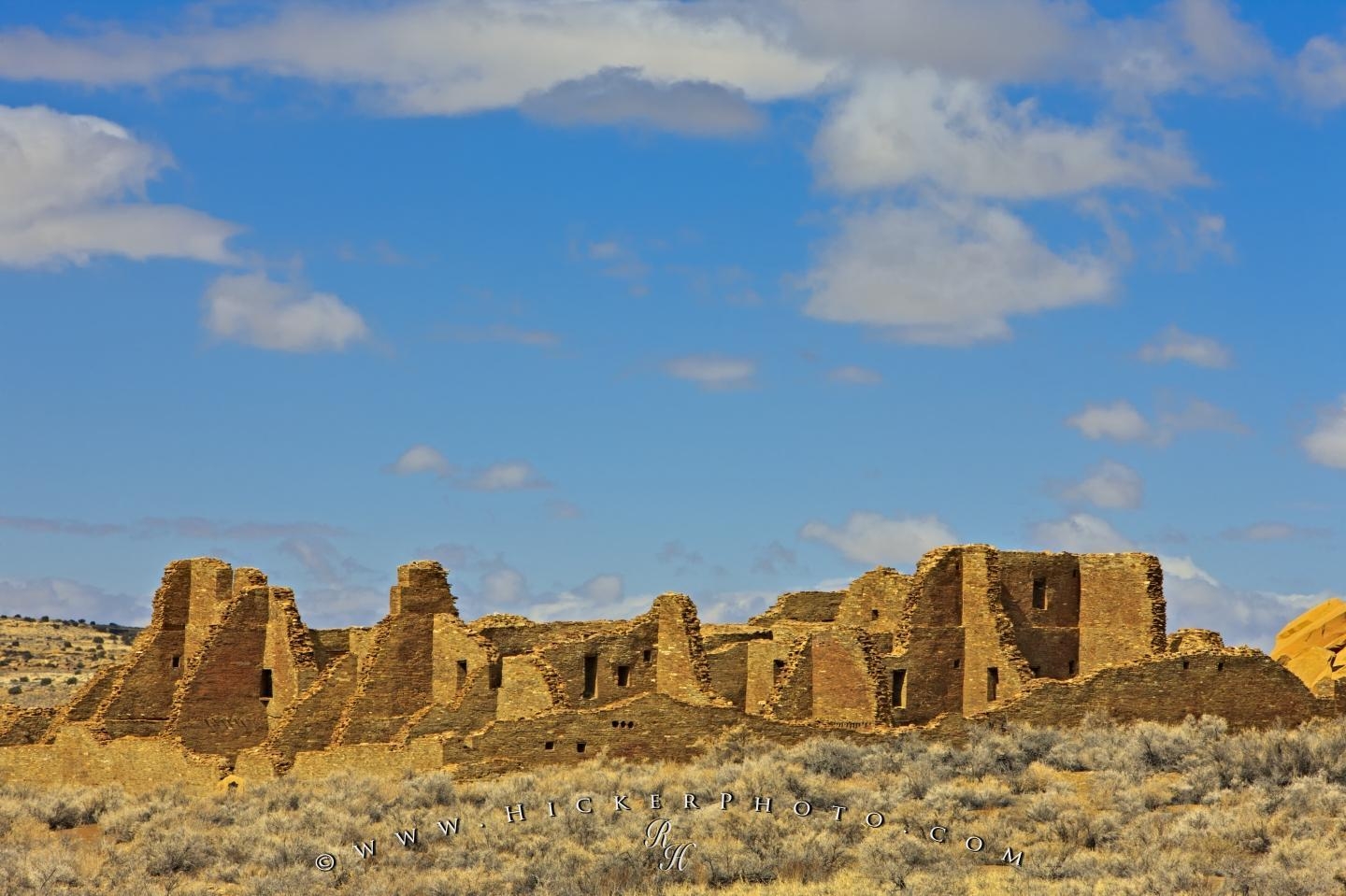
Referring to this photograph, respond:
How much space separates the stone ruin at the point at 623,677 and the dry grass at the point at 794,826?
1.14 meters

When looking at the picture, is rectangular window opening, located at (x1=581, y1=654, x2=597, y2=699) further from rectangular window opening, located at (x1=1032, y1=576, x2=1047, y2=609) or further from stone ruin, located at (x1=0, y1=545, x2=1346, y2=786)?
rectangular window opening, located at (x1=1032, y1=576, x2=1047, y2=609)

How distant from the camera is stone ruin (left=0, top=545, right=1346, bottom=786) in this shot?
38.7 metres

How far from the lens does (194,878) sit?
104 feet

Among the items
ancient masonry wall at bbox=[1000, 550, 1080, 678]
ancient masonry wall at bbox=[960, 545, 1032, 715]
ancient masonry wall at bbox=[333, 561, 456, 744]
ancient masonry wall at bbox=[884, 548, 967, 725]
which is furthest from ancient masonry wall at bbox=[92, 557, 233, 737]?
ancient masonry wall at bbox=[1000, 550, 1080, 678]

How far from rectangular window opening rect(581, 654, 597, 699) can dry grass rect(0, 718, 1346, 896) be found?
412 cm

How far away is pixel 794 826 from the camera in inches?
1276

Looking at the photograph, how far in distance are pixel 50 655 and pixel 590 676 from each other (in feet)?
A: 145

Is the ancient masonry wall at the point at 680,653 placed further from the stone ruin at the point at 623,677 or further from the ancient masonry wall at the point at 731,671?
the ancient masonry wall at the point at 731,671

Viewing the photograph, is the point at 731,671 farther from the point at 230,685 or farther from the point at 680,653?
the point at 230,685

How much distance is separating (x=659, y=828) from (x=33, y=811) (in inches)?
509

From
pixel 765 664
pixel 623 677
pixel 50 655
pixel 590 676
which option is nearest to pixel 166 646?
pixel 590 676

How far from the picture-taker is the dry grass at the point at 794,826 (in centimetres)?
3011
